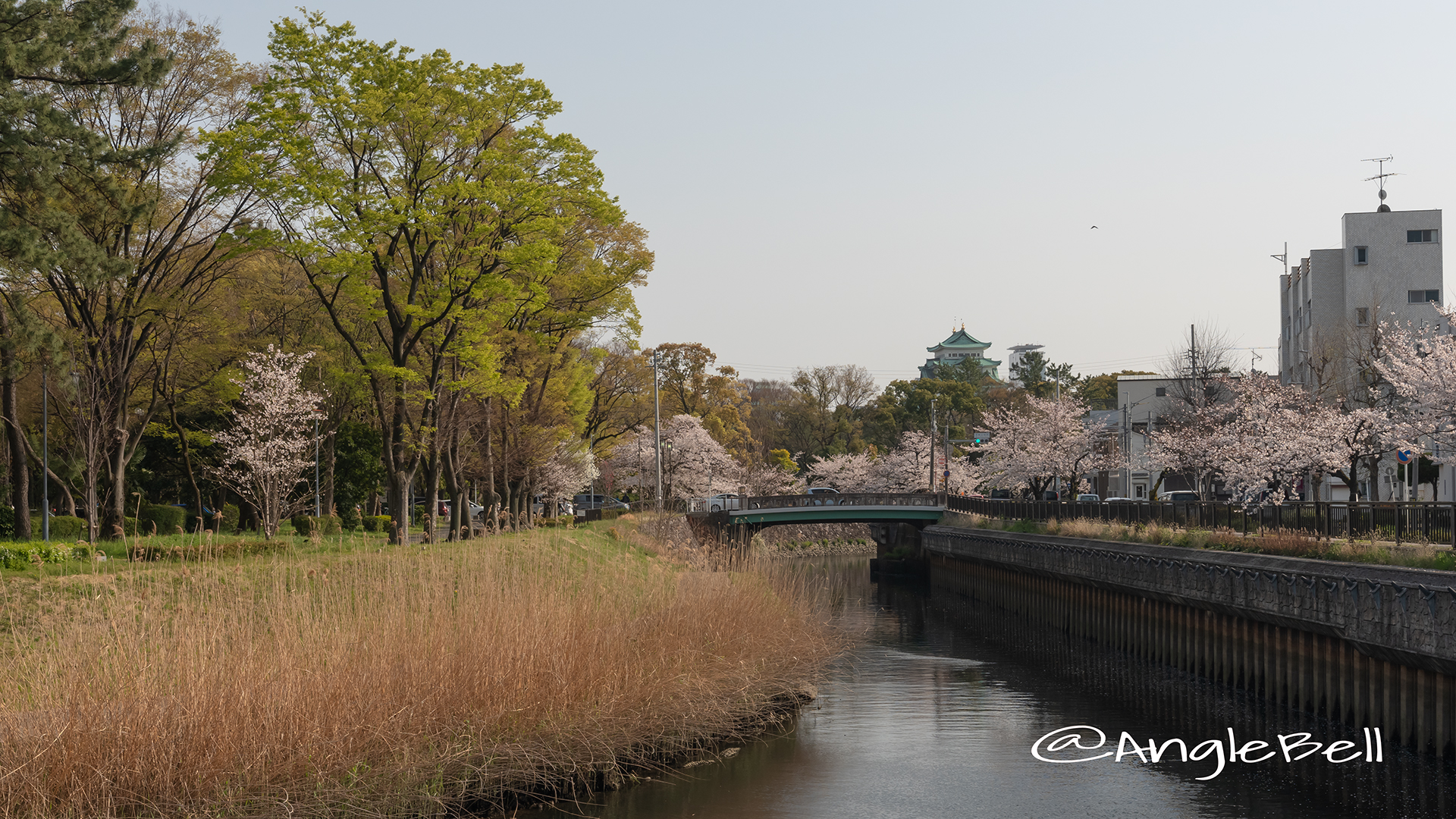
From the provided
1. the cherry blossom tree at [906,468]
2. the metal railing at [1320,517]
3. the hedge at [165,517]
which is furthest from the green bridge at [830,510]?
the hedge at [165,517]

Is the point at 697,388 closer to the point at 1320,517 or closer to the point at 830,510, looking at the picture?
the point at 830,510

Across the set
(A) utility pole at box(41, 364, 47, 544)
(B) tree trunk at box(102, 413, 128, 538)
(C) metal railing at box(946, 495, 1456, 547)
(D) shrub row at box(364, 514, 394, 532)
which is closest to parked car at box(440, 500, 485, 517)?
(D) shrub row at box(364, 514, 394, 532)

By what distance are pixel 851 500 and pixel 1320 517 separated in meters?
36.5

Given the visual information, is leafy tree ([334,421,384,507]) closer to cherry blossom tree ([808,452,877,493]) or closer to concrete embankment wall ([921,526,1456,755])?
concrete embankment wall ([921,526,1456,755])

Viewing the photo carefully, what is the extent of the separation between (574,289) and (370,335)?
35.5 ft

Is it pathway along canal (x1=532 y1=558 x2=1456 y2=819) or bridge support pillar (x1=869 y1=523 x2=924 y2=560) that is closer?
pathway along canal (x1=532 y1=558 x2=1456 y2=819)

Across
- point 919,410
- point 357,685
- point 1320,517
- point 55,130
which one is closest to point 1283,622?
point 1320,517

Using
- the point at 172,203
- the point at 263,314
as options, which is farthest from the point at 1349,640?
the point at 263,314

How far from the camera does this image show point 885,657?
3238cm

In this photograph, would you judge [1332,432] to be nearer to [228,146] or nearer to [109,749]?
[228,146]

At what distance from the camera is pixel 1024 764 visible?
19.0m

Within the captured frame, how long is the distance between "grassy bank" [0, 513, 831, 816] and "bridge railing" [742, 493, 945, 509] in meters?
41.4

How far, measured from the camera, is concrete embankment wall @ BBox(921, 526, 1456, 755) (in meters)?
17.7

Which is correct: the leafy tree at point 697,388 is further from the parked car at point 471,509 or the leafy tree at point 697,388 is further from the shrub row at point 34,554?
the shrub row at point 34,554
